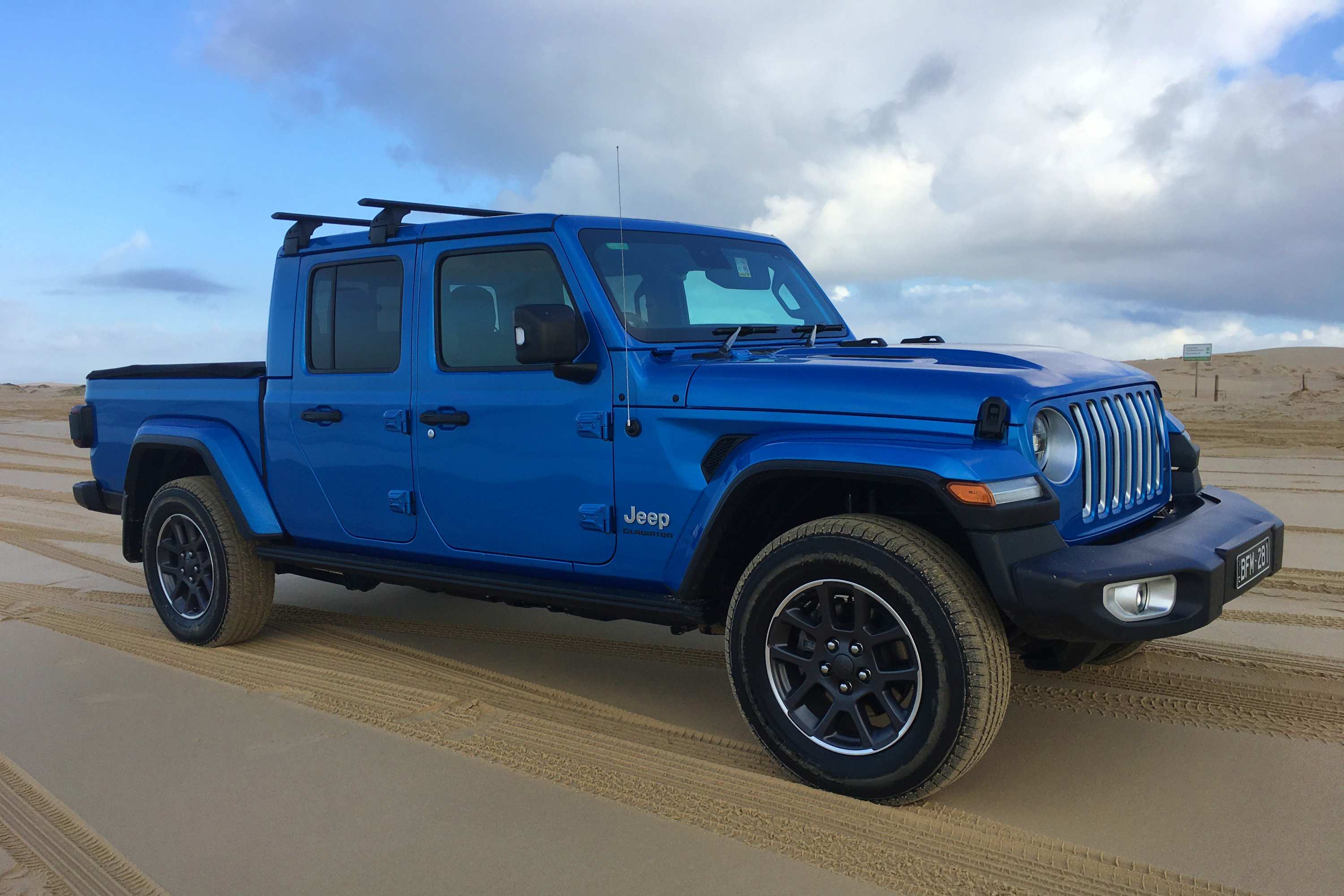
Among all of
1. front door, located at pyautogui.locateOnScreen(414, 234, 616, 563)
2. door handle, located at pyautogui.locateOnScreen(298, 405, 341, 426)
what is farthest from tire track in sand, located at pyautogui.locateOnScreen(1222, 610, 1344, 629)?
door handle, located at pyautogui.locateOnScreen(298, 405, 341, 426)

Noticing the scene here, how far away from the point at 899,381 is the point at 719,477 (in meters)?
0.68

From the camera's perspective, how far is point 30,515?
1004 centimetres

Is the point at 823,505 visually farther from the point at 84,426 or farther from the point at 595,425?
the point at 84,426

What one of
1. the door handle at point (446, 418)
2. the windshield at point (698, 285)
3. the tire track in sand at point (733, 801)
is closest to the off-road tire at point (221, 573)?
the tire track in sand at point (733, 801)

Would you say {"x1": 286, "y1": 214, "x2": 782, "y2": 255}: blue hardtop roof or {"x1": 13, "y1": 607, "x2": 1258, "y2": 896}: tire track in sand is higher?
{"x1": 286, "y1": 214, "x2": 782, "y2": 255}: blue hardtop roof

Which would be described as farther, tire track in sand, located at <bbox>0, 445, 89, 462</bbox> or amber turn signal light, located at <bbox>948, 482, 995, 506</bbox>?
tire track in sand, located at <bbox>0, 445, 89, 462</bbox>

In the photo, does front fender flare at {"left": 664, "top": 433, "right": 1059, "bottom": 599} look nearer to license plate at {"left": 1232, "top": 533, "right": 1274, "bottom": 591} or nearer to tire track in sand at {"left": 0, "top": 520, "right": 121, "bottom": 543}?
license plate at {"left": 1232, "top": 533, "right": 1274, "bottom": 591}

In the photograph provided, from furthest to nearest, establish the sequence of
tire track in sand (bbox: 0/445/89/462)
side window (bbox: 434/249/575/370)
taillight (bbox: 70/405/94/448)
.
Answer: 1. tire track in sand (bbox: 0/445/89/462)
2. taillight (bbox: 70/405/94/448)
3. side window (bbox: 434/249/575/370)

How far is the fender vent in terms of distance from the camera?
11.6 feet

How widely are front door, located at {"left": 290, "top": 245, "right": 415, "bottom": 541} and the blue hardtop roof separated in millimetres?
65

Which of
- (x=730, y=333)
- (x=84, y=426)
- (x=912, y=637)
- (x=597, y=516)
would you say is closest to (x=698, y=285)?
(x=730, y=333)

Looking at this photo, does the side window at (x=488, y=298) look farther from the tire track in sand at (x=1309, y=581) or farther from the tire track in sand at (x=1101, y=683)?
the tire track in sand at (x=1309, y=581)

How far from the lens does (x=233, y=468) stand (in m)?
5.15

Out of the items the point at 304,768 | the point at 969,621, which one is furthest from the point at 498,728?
the point at 969,621
